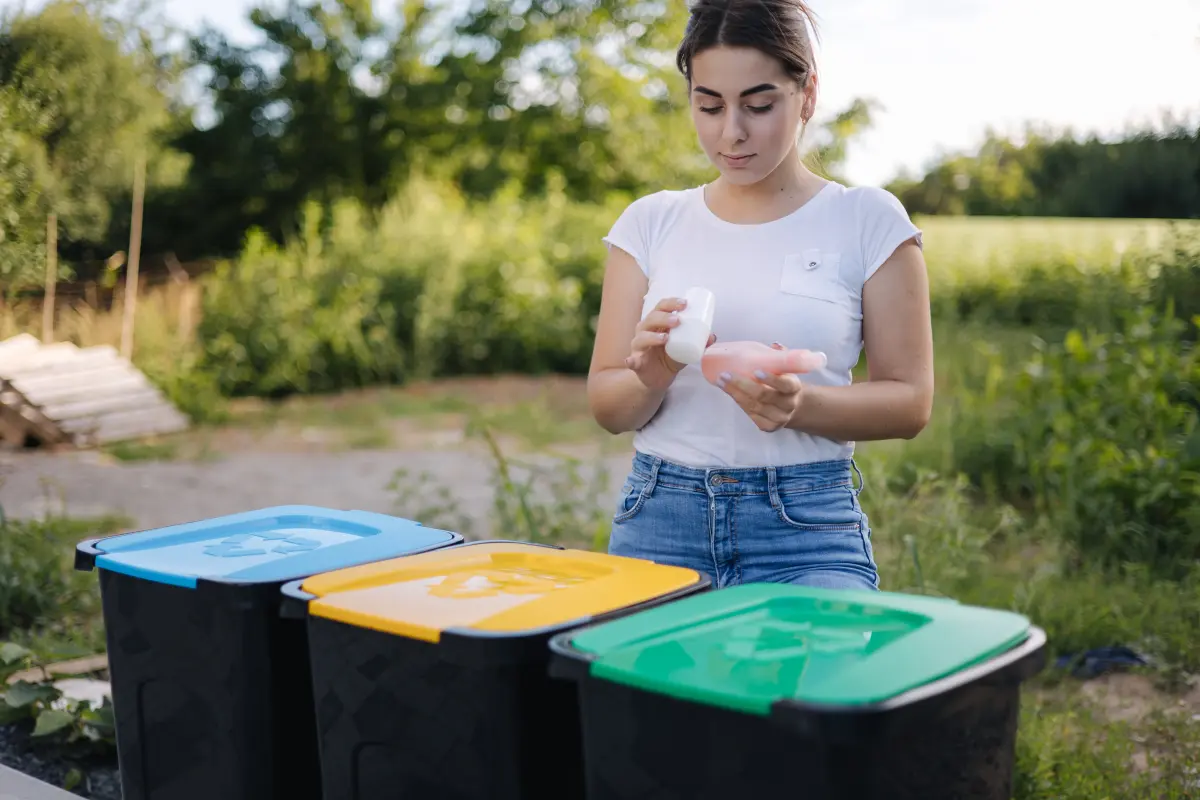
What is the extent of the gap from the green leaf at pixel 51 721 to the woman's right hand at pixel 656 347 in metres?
1.66

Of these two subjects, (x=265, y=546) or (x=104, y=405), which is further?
(x=104, y=405)

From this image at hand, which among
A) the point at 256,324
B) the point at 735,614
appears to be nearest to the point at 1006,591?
the point at 735,614

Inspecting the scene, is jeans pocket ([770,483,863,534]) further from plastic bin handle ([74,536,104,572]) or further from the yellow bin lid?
plastic bin handle ([74,536,104,572])

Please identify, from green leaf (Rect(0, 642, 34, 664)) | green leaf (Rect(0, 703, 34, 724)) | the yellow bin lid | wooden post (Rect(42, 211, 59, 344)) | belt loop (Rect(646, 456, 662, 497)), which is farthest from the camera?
wooden post (Rect(42, 211, 59, 344))

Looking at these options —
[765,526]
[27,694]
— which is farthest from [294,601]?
[27,694]

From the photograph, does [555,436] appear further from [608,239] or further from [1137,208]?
[608,239]

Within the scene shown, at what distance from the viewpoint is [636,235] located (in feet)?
6.30

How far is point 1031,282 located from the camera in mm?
8203

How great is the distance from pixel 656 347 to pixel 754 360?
0.16 meters

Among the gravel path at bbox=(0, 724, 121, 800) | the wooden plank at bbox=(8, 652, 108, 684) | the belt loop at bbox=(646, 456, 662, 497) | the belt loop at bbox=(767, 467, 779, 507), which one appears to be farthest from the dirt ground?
the belt loop at bbox=(767, 467, 779, 507)

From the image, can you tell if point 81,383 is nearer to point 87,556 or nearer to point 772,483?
point 87,556

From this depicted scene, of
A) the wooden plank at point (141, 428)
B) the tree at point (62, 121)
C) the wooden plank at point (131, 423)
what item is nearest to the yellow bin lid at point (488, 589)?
the tree at point (62, 121)

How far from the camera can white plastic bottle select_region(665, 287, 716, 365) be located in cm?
155

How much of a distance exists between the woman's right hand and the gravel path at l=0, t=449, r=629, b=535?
3.28 meters
